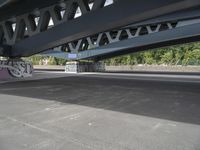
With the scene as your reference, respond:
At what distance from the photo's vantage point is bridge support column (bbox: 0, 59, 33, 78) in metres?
21.9

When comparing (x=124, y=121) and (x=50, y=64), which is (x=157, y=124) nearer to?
(x=124, y=121)

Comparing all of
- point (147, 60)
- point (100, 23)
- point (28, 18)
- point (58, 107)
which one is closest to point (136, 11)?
point (100, 23)

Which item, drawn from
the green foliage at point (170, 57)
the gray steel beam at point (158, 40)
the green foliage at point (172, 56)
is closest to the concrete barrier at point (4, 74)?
the gray steel beam at point (158, 40)

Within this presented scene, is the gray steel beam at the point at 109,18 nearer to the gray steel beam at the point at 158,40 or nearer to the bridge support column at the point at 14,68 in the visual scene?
the bridge support column at the point at 14,68

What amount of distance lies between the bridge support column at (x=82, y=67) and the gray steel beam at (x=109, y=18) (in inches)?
674

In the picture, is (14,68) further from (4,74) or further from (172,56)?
(172,56)

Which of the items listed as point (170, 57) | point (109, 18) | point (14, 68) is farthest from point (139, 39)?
point (109, 18)

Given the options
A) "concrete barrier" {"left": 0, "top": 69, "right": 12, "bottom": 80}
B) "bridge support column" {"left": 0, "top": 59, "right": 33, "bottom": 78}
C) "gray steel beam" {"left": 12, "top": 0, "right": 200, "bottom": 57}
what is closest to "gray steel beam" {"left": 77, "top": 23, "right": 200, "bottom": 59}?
"bridge support column" {"left": 0, "top": 59, "right": 33, "bottom": 78}

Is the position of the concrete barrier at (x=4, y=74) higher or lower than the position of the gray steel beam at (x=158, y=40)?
lower

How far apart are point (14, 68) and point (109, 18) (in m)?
13.8

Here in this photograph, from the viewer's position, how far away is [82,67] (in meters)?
35.2

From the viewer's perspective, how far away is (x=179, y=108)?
325 inches

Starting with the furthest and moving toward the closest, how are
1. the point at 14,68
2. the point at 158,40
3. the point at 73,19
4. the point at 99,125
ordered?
1. the point at 158,40
2. the point at 14,68
3. the point at 73,19
4. the point at 99,125

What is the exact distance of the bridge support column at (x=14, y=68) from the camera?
2191 cm
